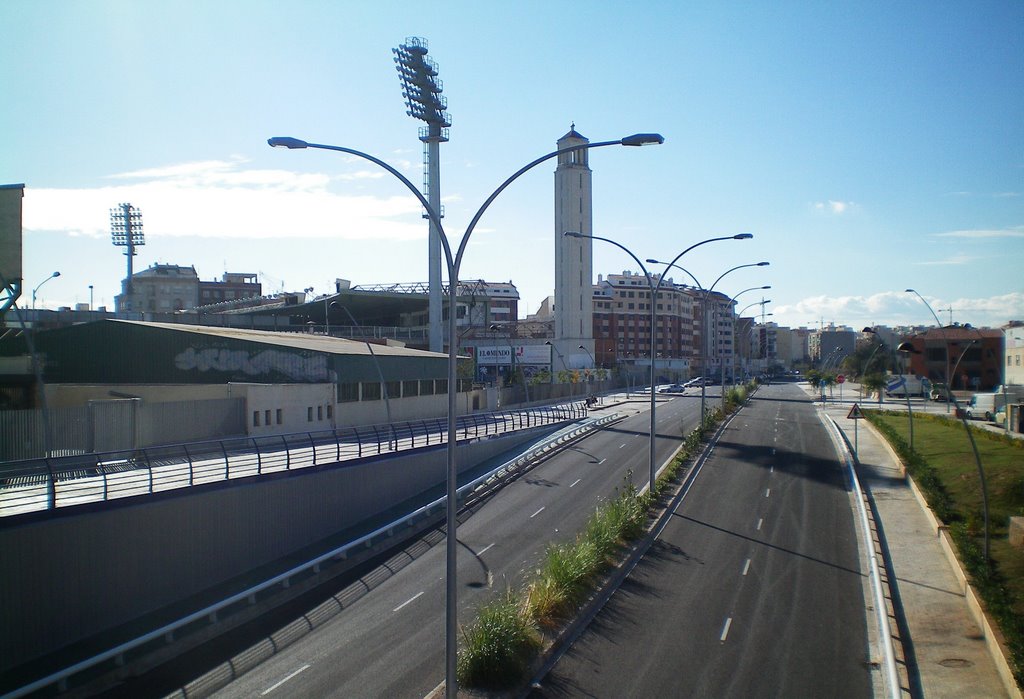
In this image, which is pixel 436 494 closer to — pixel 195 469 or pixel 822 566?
pixel 195 469

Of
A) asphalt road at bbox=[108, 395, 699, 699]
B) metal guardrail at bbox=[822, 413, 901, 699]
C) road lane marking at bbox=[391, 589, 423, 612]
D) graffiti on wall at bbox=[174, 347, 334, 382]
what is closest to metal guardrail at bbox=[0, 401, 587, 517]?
asphalt road at bbox=[108, 395, 699, 699]

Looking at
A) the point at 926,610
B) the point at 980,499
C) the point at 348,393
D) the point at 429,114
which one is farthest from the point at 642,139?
the point at 429,114

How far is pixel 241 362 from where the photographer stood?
1409 inches

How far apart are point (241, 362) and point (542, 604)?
25.6 metres

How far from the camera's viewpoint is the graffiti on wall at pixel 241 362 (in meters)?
35.5

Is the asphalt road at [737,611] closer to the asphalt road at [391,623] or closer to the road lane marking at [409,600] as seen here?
the asphalt road at [391,623]

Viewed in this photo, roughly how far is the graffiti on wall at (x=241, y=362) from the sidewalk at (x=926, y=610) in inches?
963

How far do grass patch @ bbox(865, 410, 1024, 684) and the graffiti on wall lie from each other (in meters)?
26.0

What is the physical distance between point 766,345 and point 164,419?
180061 mm

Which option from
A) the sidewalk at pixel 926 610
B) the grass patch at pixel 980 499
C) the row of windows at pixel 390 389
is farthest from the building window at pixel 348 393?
the grass patch at pixel 980 499

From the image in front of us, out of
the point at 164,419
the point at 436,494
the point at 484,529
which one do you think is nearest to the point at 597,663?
the point at 484,529

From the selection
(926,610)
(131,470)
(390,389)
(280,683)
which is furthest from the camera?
(390,389)

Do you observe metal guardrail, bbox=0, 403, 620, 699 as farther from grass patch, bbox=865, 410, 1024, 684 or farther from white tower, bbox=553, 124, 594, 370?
white tower, bbox=553, 124, 594, 370

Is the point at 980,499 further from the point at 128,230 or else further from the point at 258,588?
the point at 128,230
